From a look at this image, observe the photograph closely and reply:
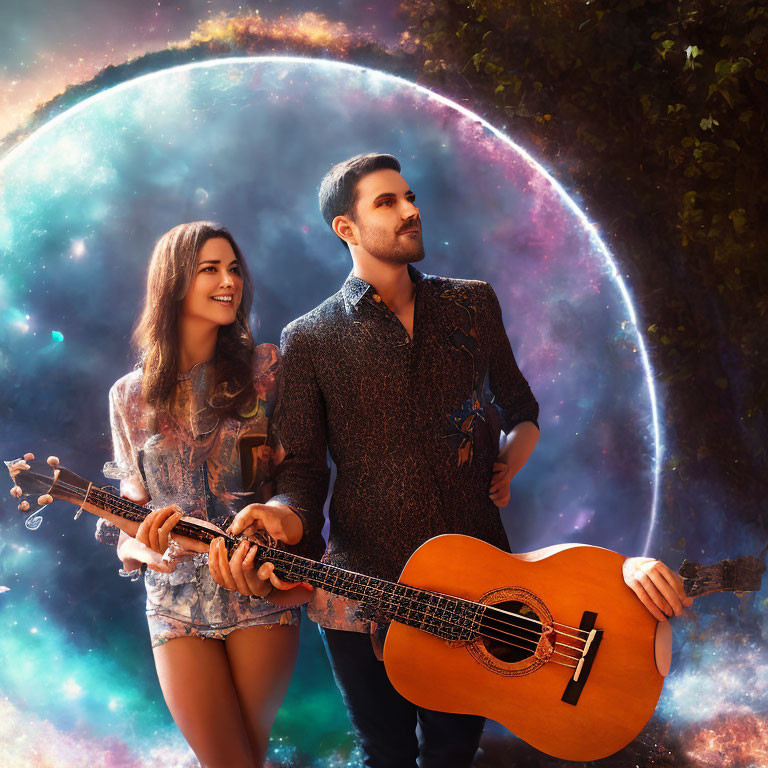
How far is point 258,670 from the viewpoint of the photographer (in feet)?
7.68

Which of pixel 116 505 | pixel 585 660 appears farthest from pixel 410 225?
pixel 585 660

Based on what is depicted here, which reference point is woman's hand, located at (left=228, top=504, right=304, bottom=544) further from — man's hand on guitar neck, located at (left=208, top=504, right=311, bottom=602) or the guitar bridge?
the guitar bridge

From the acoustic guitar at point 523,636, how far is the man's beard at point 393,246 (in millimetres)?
908

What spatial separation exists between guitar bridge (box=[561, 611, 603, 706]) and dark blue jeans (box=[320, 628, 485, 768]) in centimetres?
42

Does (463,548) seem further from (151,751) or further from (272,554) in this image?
(151,751)

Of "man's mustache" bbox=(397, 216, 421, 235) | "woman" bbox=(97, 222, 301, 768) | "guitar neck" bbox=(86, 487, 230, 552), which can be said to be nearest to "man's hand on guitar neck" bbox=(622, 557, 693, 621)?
"woman" bbox=(97, 222, 301, 768)

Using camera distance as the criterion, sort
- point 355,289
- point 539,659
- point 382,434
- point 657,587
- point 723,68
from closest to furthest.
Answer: point 657,587 < point 539,659 < point 382,434 < point 355,289 < point 723,68

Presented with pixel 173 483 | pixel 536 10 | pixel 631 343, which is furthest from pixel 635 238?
pixel 173 483

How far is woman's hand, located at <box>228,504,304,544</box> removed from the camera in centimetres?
206

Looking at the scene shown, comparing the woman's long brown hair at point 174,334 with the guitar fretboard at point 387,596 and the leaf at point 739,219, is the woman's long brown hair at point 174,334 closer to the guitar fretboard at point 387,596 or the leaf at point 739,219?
the guitar fretboard at point 387,596

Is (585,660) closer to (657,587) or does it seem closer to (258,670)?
(657,587)

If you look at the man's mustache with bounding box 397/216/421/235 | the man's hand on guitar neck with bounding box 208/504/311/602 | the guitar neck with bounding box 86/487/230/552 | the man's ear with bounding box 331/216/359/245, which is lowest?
the man's hand on guitar neck with bounding box 208/504/311/602

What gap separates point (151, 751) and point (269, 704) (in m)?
1.05

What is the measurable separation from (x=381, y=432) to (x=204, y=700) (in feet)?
3.45
